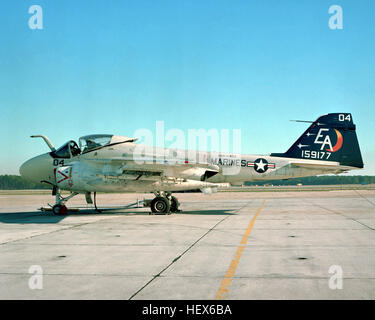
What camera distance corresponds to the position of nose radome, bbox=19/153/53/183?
711 inches

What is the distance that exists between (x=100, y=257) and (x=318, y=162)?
1370cm

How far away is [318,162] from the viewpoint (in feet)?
60.2

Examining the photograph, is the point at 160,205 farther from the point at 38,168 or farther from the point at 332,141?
the point at 332,141

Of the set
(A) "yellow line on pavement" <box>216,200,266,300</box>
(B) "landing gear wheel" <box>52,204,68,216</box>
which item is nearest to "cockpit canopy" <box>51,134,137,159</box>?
(B) "landing gear wheel" <box>52,204,68,216</box>

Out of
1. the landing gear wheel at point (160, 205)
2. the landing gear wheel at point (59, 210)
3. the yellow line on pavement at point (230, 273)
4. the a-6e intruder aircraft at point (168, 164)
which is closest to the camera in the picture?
the yellow line on pavement at point (230, 273)

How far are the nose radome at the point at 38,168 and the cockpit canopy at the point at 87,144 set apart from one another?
0.63 metres

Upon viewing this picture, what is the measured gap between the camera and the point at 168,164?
656 inches

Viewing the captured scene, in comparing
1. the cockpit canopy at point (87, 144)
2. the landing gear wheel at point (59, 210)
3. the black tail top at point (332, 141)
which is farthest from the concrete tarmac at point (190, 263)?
the black tail top at point (332, 141)

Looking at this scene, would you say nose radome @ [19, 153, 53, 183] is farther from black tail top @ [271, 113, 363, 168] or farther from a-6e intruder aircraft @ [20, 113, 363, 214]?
black tail top @ [271, 113, 363, 168]

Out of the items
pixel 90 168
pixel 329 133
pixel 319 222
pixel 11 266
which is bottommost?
pixel 319 222

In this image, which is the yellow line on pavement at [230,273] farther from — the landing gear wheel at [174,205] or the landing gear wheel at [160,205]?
the landing gear wheel at [174,205]

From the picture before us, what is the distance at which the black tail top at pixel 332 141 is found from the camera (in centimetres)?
1808
